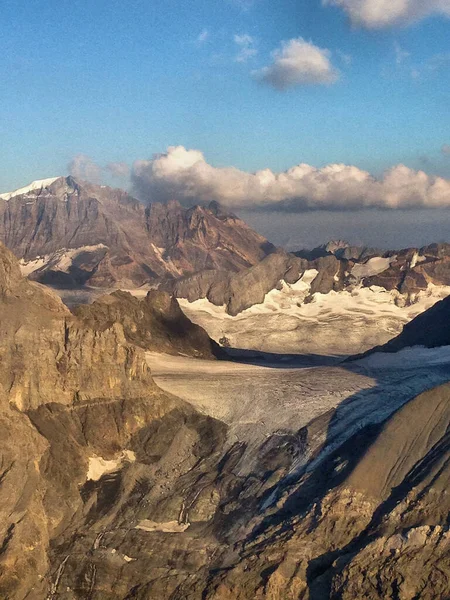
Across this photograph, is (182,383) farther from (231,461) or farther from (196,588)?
(196,588)

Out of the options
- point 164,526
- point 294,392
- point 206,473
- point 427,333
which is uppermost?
point 427,333

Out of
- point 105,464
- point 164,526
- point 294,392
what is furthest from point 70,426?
point 294,392

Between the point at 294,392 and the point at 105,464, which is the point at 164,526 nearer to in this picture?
the point at 105,464

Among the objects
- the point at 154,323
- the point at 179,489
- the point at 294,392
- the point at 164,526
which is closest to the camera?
the point at 164,526

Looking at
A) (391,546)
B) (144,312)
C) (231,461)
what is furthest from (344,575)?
(144,312)

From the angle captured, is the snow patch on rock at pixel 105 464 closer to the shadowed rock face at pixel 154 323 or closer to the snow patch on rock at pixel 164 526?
Result: the snow patch on rock at pixel 164 526

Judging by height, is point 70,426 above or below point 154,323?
below

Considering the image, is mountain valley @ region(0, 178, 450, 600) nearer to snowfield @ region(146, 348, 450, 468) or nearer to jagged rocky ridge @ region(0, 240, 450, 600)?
jagged rocky ridge @ region(0, 240, 450, 600)

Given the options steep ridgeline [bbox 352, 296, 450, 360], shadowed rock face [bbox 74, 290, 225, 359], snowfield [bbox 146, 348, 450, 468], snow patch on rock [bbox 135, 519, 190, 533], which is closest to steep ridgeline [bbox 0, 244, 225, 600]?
snow patch on rock [bbox 135, 519, 190, 533]
